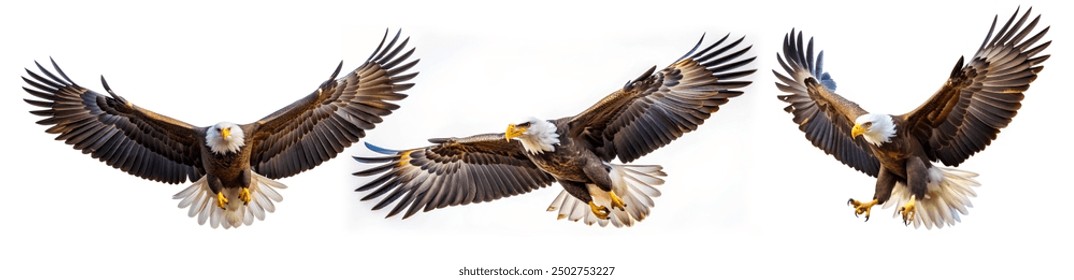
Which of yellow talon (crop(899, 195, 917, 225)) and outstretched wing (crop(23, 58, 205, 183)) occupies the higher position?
outstretched wing (crop(23, 58, 205, 183))

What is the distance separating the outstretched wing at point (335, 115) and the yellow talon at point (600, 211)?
812 mm

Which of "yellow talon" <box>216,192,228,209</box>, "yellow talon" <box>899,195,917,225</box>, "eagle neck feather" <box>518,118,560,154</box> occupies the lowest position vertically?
"yellow talon" <box>899,195,917,225</box>

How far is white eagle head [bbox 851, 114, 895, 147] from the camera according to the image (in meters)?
5.54

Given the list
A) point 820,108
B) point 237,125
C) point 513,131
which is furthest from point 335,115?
point 820,108

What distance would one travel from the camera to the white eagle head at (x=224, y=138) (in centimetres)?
576

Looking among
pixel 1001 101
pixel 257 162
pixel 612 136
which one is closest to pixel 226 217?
pixel 257 162

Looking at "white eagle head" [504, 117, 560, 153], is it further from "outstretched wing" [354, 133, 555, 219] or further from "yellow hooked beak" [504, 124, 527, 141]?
"outstretched wing" [354, 133, 555, 219]

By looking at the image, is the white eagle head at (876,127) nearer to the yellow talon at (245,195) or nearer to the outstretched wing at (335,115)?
the outstretched wing at (335,115)

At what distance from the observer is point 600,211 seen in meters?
5.85

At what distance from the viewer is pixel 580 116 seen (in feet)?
18.4

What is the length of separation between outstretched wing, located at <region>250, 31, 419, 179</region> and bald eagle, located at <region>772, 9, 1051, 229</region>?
146 cm

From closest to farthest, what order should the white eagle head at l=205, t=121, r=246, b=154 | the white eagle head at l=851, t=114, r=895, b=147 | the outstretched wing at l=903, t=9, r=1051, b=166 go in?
the outstretched wing at l=903, t=9, r=1051, b=166, the white eagle head at l=851, t=114, r=895, b=147, the white eagle head at l=205, t=121, r=246, b=154

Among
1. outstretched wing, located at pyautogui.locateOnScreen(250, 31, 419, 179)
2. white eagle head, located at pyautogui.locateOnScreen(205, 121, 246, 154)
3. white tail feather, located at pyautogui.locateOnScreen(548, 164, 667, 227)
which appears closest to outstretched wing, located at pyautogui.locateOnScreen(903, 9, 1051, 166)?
white tail feather, located at pyautogui.locateOnScreen(548, 164, 667, 227)

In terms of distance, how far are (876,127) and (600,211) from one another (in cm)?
104
